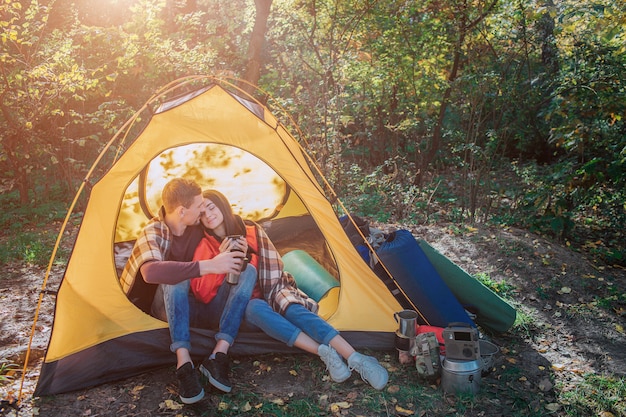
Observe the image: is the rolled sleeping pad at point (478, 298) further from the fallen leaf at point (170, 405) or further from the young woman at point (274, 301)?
the fallen leaf at point (170, 405)

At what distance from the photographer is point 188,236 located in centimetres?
342

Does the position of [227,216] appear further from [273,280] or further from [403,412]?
[403,412]


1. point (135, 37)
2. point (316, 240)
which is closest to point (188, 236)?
point (316, 240)

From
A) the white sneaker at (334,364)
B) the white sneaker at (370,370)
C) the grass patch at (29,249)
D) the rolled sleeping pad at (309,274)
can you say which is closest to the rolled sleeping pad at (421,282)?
the rolled sleeping pad at (309,274)

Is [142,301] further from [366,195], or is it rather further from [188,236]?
[366,195]

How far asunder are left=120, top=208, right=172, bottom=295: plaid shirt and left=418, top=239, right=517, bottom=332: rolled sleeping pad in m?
1.80

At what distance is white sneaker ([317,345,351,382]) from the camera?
9.79 ft

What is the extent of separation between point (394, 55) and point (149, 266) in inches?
181

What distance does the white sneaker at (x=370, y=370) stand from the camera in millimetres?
2941

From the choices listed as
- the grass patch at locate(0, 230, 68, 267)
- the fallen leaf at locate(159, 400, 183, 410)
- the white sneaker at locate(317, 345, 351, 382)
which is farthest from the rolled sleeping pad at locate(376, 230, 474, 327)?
the grass patch at locate(0, 230, 68, 267)

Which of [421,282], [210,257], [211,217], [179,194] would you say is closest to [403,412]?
[421,282]

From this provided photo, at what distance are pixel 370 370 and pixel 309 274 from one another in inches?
45.3

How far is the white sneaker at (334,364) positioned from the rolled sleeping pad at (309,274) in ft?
2.53

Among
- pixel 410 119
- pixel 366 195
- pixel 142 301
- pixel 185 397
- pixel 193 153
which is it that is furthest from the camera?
pixel 366 195
